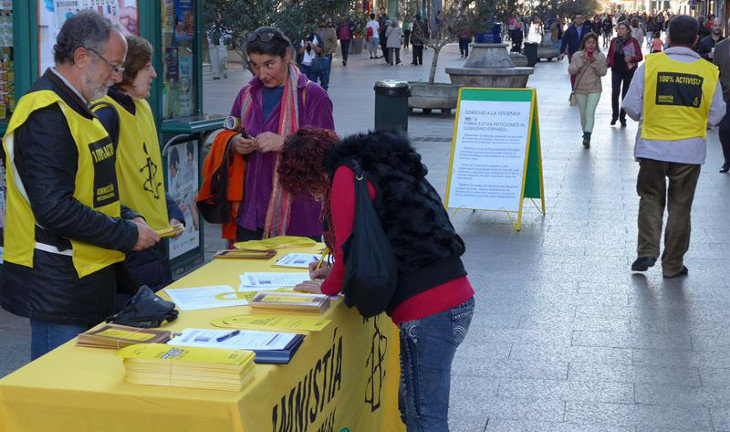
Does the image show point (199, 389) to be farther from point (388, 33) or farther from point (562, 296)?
point (388, 33)

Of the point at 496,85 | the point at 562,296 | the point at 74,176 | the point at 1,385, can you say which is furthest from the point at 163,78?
the point at 496,85

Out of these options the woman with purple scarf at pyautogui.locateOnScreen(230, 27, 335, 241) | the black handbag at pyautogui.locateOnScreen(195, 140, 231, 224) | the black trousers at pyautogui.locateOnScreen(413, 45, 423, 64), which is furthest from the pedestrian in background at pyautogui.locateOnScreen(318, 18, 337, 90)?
the black handbag at pyautogui.locateOnScreen(195, 140, 231, 224)

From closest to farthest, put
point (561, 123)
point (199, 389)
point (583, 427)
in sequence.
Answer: point (199, 389)
point (583, 427)
point (561, 123)

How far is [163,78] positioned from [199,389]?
15.3 feet

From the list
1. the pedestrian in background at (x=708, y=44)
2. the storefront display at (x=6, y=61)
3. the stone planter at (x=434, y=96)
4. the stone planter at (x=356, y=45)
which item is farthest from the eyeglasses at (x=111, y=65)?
the stone planter at (x=356, y=45)

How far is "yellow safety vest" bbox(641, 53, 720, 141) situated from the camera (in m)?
7.32

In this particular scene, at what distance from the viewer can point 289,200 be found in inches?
199

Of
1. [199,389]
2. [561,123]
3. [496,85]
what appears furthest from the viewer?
[496,85]

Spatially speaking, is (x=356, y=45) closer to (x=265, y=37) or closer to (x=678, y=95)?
(x=678, y=95)

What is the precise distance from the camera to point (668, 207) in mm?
7641

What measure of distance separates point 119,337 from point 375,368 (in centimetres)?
147

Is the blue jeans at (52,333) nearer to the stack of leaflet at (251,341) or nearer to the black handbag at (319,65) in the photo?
the stack of leaflet at (251,341)

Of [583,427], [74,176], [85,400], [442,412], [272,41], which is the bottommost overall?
[583,427]

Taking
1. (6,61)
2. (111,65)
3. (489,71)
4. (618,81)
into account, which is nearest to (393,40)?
(489,71)
